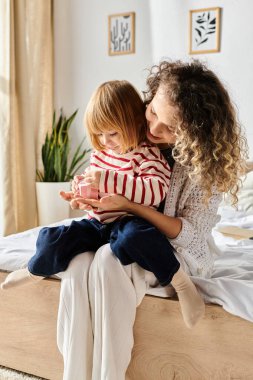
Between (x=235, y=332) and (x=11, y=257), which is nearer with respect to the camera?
(x=235, y=332)

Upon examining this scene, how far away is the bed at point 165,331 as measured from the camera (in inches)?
52.5

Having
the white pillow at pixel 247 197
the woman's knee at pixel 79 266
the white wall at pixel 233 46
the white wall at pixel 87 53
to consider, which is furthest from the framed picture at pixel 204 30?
the woman's knee at pixel 79 266

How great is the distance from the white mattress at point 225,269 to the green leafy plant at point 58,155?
162cm

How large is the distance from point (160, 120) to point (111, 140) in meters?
0.19

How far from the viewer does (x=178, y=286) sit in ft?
4.46

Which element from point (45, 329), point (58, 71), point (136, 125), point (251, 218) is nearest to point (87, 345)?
point (45, 329)

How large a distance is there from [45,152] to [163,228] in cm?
242

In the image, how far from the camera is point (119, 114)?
1.46 m

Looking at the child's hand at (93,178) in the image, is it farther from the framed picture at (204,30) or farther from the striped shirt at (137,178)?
the framed picture at (204,30)

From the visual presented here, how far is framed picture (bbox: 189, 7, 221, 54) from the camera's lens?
326 centimetres

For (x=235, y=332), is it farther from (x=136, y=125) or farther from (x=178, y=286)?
(x=136, y=125)

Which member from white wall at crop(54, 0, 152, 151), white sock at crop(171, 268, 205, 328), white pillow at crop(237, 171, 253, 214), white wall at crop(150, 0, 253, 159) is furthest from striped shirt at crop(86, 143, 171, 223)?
white wall at crop(54, 0, 152, 151)

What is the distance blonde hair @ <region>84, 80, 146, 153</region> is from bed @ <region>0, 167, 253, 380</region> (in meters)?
0.48

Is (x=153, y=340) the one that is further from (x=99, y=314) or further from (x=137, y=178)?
(x=137, y=178)
